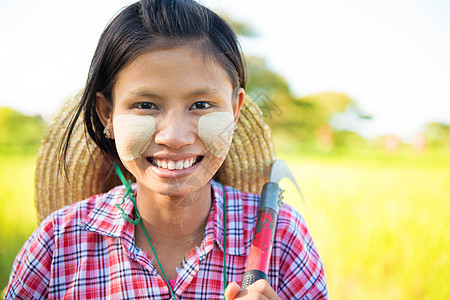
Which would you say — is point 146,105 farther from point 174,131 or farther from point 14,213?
point 14,213

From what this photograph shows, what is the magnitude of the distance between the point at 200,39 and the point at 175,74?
0.52ft

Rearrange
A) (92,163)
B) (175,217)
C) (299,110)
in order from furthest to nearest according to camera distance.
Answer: (299,110) → (92,163) → (175,217)

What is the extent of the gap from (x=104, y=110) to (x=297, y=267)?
87 centimetres

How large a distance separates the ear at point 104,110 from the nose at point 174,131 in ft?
0.84

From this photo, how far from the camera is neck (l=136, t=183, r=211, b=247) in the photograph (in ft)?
4.44

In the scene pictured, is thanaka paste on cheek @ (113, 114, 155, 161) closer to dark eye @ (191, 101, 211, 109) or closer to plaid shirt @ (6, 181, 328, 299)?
dark eye @ (191, 101, 211, 109)

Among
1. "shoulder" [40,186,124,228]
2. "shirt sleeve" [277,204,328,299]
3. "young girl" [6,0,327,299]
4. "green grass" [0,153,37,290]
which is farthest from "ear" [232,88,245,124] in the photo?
"green grass" [0,153,37,290]

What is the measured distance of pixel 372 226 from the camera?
10.1 feet

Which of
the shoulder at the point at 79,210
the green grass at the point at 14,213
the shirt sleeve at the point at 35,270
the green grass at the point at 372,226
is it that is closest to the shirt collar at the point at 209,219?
the shoulder at the point at 79,210

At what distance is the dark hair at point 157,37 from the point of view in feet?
3.89

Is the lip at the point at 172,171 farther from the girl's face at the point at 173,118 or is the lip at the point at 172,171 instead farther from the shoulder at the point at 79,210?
the shoulder at the point at 79,210

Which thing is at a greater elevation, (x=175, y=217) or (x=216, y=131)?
(x=216, y=131)

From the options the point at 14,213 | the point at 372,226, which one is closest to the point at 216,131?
the point at 372,226

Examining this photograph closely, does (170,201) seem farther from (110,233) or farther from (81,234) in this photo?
(81,234)
